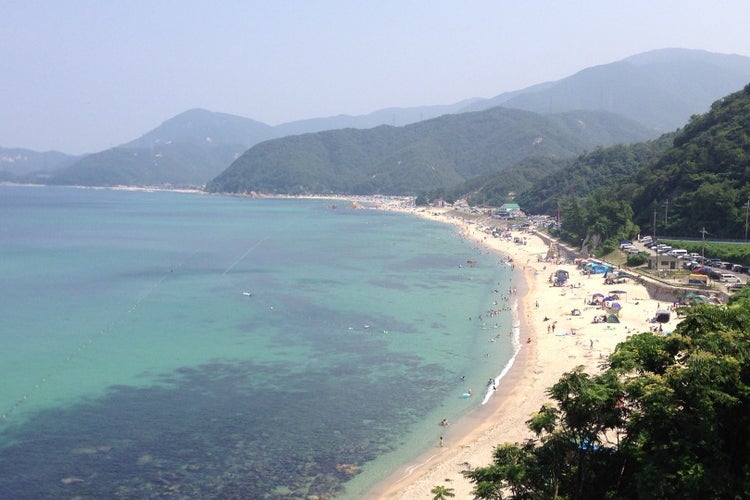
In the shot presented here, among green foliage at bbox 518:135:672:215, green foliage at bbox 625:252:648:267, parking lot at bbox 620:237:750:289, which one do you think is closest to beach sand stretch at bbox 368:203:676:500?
green foliage at bbox 625:252:648:267

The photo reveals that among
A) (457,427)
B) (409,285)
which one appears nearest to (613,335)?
(457,427)

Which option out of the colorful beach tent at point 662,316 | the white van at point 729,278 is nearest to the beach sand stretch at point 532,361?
the colorful beach tent at point 662,316

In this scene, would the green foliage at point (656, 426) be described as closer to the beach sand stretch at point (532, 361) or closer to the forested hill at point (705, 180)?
the beach sand stretch at point (532, 361)

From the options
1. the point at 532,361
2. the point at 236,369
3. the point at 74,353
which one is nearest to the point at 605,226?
the point at 532,361

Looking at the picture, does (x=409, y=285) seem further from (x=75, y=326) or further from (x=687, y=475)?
(x=687, y=475)

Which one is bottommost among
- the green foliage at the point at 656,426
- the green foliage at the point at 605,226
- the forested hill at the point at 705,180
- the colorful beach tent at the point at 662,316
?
the colorful beach tent at the point at 662,316

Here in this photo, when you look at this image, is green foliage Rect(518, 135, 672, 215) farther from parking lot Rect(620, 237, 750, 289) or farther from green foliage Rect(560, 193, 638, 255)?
parking lot Rect(620, 237, 750, 289)
